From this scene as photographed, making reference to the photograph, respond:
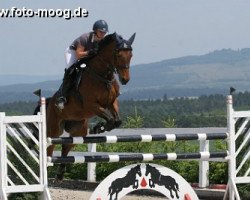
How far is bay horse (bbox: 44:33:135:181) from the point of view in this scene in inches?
334

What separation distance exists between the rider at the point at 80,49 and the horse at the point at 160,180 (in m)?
2.48

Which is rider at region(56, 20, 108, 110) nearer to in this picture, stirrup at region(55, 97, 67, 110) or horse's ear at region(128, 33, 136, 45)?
stirrup at region(55, 97, 67, 110)

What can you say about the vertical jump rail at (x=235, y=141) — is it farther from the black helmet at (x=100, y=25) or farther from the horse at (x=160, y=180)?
the black helmet at (x=100, y=25)

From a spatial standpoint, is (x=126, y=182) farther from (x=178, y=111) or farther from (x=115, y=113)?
(x=178, y=111)


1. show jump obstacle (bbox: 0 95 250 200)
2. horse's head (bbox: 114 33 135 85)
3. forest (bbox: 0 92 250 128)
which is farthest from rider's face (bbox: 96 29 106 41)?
forest (bbox: 0 92 250 128)

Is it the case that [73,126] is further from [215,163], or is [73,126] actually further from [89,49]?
[215,163]

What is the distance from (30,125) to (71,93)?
7.96 feet

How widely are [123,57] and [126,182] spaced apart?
188cm

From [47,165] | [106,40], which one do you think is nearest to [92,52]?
[106,40]

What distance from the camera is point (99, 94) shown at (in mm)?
8891

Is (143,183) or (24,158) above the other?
(24,158)

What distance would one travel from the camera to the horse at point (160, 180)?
693 cm

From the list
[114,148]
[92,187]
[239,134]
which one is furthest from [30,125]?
[114,148]

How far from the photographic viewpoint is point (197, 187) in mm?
10438
